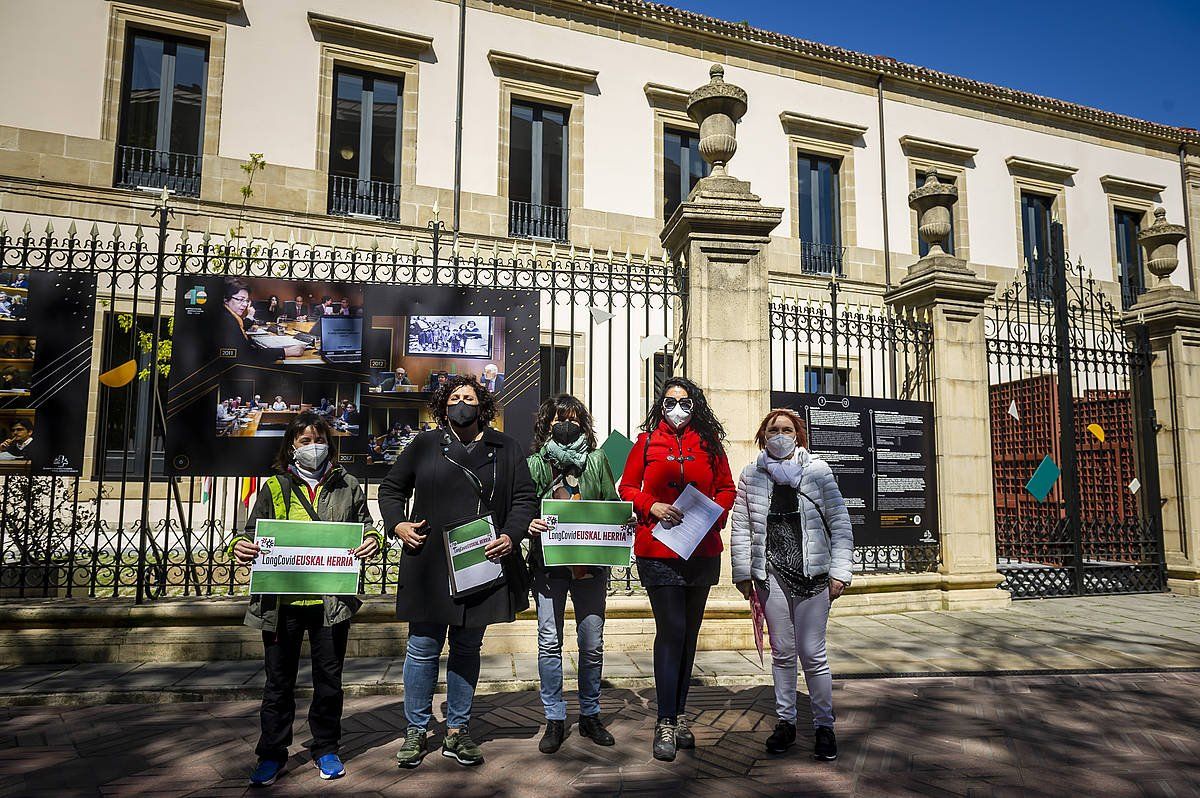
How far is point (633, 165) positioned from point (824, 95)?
5.71 metres

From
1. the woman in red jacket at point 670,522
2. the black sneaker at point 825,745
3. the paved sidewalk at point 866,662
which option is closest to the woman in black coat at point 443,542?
the woman in red jacket at point 670,522

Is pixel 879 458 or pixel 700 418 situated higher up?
pixel 700 418

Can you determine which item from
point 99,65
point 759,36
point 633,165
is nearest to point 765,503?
point 633,165

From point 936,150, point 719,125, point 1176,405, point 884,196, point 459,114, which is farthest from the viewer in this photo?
point 936,150

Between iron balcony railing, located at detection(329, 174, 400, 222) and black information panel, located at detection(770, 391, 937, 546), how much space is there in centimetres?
989

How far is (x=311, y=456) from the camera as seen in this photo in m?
3.73

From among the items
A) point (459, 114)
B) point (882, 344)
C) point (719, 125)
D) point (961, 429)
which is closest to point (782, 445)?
point (719, 125)

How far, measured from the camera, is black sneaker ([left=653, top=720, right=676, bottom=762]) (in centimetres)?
374

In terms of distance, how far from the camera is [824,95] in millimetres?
17812

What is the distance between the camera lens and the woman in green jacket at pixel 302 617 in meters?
3.50

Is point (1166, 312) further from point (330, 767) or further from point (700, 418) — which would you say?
point (330, 767)

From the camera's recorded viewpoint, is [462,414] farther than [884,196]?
No

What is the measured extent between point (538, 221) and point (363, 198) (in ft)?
11.6

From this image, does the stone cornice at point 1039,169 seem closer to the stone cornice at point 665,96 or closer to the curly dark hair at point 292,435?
the stone cornice at point 665,96
